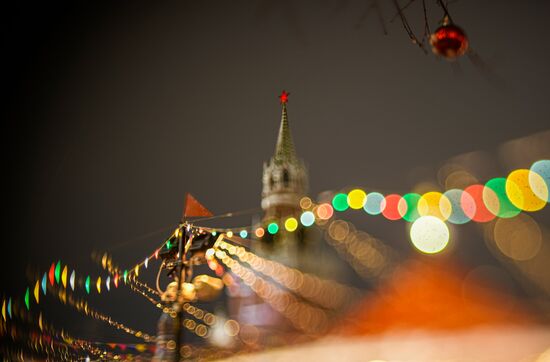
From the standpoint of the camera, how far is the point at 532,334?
938 centimetres

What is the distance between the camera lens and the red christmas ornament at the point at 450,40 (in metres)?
4.36

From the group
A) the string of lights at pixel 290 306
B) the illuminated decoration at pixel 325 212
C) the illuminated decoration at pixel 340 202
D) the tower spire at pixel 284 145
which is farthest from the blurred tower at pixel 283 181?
the illuminated decoration at pixel 340 202

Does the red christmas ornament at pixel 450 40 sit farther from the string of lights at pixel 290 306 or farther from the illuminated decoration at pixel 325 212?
the string of lights at pixel 290 306

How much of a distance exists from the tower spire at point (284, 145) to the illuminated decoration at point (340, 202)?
27016 mm

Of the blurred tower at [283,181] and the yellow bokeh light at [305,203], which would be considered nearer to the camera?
the yellow bokeh light at [305,203]

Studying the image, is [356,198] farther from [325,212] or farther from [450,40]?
[450,40]

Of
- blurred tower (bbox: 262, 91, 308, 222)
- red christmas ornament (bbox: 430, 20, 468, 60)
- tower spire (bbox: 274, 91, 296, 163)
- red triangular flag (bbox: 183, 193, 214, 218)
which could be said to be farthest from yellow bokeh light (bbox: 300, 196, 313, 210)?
red christmas ornament (bbox: 430, 20, 468, 60)

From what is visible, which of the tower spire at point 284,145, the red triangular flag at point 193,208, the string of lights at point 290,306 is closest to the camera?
the red triangular flag at point 193,208

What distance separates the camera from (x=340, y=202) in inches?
567

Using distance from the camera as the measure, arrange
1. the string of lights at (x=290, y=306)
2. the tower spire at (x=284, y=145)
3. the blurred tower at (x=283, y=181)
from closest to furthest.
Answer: the string of lights at (x=290, y=306) < the blurred tower at (x=283, y=181) < the tower spire at (x=284, y=145)

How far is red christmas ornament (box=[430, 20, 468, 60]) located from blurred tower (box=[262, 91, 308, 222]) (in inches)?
1354

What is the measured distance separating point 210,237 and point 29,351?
30.6 meters

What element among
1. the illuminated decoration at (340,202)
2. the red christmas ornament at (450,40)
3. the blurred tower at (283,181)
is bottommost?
the red christmas ornament at (450,40)

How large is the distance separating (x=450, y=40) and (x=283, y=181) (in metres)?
36.5
